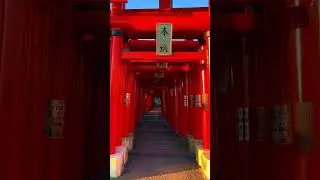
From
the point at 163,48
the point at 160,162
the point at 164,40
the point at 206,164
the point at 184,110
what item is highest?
the point at 164,40

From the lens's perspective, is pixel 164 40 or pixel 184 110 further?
pixel 184 110

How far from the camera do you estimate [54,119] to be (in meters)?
1.52

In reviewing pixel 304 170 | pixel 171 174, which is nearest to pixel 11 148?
pixel 304 170

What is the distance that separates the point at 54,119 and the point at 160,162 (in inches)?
329

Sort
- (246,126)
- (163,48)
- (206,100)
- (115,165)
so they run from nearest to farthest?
(246,126)
(163,48)
(115,165)
(206,100)

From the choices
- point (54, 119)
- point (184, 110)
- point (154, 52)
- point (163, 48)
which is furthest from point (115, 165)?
point (184, 110)

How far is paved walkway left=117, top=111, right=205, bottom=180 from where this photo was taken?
7.84 m

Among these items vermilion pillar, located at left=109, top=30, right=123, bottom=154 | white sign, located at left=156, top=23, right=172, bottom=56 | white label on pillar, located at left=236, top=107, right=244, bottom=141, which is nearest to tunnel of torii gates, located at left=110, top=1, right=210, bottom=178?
vermilion pillar, located at left=109, top=30, right=123, bottom=154

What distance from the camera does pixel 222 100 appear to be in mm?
1987

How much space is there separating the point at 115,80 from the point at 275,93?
276 inches

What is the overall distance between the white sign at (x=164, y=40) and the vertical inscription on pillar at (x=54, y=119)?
16.8 ft

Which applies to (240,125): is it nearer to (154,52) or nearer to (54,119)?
(54,119)

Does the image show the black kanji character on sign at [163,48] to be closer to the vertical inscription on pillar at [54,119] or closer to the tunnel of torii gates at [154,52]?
the tunnel of torii gates at [154,52]

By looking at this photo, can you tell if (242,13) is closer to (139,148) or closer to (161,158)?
(161,158)
